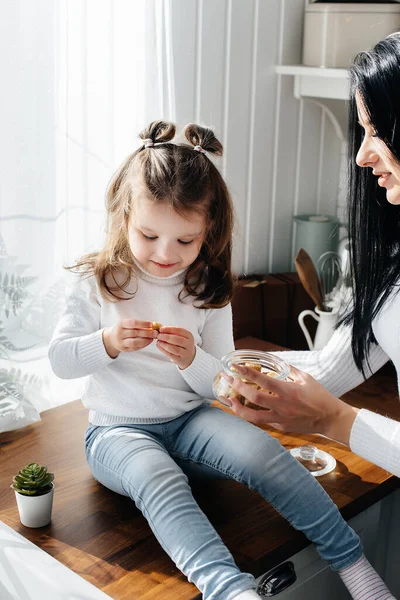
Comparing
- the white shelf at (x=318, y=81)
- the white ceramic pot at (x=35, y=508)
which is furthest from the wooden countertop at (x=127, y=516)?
the white shelf at (x=318, y=81)

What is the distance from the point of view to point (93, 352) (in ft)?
4.55

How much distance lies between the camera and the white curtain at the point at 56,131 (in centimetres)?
151

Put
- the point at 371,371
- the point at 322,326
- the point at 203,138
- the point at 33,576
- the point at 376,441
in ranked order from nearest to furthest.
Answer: the point at 33,576 → the point at 376,441 → the point at 203,138 → the point at 371,371 → the point at 322,326

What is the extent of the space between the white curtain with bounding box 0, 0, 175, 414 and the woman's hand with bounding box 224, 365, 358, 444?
22.5 inches

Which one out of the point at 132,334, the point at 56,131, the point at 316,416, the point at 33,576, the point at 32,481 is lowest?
the point at 33,576

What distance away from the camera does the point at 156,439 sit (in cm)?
143

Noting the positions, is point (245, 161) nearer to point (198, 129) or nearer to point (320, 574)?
point (198, 129)

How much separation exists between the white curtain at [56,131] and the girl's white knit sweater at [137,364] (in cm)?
20

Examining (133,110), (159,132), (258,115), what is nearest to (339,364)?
(159,132)

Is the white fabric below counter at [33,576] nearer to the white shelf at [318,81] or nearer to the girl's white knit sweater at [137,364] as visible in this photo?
the girl's white knit sweater at [137,364]

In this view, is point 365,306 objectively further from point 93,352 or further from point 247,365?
point 93,352

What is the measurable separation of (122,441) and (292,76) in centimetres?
121

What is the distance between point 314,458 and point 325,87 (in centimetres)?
99

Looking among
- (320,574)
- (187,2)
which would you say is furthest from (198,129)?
(320,574)
